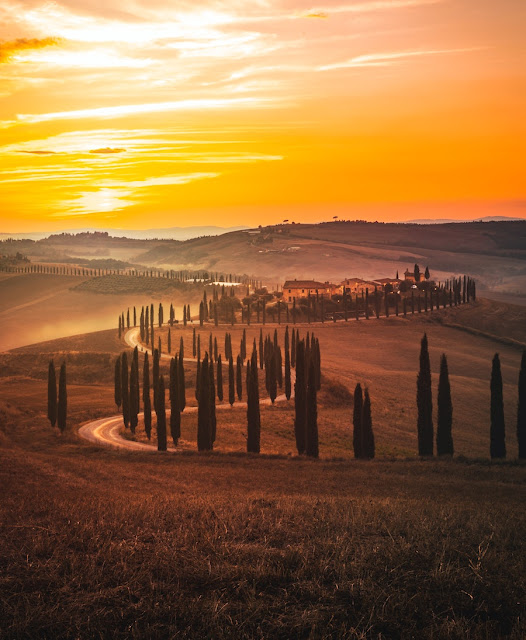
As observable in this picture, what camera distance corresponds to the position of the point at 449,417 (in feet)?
172

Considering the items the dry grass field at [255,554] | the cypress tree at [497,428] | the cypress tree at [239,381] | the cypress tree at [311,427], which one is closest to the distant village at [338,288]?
the cypress tree at [239,381]

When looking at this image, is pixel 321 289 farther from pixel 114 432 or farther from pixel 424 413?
pixel 424 413

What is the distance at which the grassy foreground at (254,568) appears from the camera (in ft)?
40.3

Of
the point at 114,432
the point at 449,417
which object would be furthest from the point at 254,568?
the point at 114,432

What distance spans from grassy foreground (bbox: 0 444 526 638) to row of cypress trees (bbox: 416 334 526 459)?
27.3 meters

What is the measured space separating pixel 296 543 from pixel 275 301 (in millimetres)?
148967

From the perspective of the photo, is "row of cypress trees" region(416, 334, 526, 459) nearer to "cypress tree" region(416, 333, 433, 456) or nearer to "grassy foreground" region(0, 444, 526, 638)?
"cypress tree" region(416, 333, 433, 456)

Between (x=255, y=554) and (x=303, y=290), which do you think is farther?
(x=303, y=290)

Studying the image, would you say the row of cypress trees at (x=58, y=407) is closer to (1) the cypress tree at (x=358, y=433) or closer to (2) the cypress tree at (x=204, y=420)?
(2) the cypress tree at (x=204, y=420)

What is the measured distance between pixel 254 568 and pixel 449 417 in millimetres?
40952

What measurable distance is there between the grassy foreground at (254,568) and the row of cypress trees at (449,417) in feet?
89.5

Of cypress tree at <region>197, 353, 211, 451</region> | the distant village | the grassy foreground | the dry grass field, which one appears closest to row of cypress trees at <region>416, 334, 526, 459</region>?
the dry grass field

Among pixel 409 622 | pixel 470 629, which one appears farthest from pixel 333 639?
pixel 470 629

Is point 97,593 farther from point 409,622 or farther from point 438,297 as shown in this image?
point 438,297
